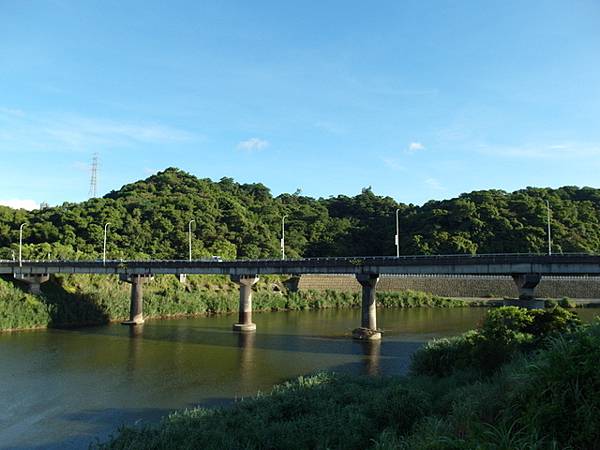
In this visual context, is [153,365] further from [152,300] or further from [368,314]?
[152,300]

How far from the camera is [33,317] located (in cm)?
5175

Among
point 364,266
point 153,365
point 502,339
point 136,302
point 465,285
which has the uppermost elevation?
point 364,266

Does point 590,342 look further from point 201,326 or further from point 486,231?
point 486,231

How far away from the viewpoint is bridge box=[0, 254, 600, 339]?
136 ft

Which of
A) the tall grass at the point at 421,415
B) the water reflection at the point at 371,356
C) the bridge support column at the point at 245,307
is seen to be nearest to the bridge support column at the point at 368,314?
the water reflection at the point at 371,356

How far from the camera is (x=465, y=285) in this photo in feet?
282

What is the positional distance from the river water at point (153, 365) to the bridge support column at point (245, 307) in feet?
5.23

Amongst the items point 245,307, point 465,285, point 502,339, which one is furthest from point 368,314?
point 465,285

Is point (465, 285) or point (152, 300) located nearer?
point (152, 300)

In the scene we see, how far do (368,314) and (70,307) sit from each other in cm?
3341

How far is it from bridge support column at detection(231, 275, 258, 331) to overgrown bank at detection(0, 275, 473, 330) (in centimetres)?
1456

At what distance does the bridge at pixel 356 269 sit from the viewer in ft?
136

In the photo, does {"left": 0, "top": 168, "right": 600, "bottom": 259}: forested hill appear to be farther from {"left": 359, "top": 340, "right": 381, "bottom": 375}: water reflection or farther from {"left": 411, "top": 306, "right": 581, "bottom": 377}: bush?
{"left": 411, "top": 306, "right": 581, "bottom": 377}: bush

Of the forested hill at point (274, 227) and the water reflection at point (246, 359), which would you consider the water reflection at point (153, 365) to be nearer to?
the water reflection at point (246, 359)
